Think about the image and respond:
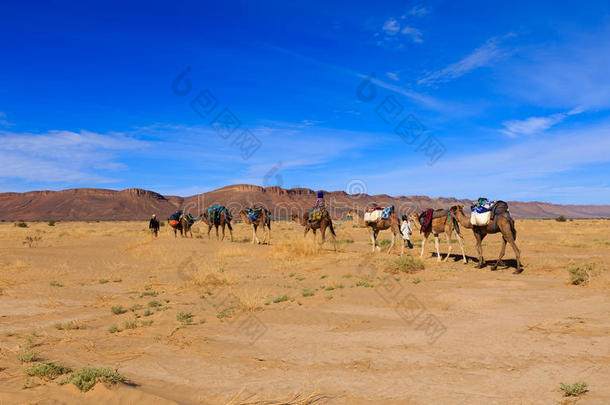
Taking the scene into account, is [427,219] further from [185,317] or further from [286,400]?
[286,400]

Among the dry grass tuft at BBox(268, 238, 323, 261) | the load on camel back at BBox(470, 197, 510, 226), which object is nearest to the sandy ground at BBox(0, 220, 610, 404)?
the load on camel back at BBox(470, 197, 510, 226)

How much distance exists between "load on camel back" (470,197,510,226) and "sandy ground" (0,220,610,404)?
186 centimetres

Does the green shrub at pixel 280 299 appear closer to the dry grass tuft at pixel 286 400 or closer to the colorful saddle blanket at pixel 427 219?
the dry grass tuft at pixel 286 400

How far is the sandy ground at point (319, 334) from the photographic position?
4855 mm

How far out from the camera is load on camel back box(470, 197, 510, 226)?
13.8 metres

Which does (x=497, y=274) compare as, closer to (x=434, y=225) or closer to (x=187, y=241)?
(x=434, y=225)

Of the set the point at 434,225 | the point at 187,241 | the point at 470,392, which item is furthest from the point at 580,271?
the point at 187,241

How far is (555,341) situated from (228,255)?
570 inches

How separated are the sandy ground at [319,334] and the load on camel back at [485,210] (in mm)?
1856

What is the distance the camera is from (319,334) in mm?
7500

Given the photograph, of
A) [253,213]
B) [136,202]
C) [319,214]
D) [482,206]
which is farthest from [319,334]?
[136,202]

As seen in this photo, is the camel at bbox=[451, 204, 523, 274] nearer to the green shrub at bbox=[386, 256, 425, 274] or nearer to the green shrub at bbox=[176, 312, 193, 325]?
the green shrub at bbox=[386, 256, 425, 274]

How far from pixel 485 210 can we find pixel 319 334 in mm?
9363

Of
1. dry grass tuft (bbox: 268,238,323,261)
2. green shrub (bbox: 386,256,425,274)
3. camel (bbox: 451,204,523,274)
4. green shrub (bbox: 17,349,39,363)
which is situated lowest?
green shrub (bbox: 17,349,39,363)
